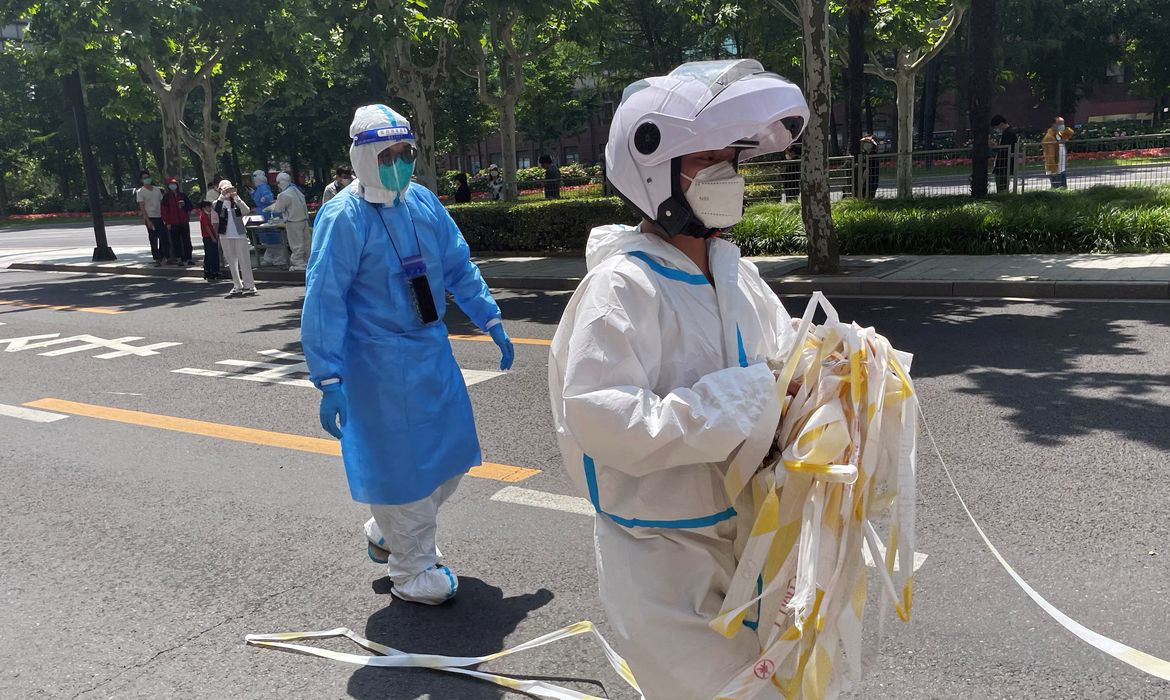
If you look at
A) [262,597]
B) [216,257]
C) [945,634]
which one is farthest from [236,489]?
[216,257]

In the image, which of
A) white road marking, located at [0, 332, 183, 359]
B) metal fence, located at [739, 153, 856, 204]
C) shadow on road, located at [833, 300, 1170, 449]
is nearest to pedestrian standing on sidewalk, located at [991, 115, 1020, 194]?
metal fence, located at [739, 153, 856, 204]

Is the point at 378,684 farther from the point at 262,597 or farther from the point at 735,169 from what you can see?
the point at 735,169

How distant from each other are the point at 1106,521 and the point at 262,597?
146 inches

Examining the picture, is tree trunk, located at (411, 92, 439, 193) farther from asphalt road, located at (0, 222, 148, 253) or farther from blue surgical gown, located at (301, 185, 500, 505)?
blue surgical gown, located at (301, 185, 500, 505)

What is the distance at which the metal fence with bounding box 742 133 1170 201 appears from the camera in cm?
1591

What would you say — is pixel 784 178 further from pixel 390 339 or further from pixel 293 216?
pixel 390 339

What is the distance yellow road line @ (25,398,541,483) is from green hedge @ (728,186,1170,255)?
984cm

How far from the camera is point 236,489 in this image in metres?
5.62

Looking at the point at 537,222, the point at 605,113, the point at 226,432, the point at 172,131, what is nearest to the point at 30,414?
the point at 226,432

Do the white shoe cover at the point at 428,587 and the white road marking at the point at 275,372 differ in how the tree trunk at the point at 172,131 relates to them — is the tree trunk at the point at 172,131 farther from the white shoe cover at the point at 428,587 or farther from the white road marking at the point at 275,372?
the white shoe cover at the point at 428,587

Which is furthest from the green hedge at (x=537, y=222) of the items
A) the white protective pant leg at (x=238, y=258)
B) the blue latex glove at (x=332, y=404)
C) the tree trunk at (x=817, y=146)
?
the blue latex glove at (x=332, y=404)

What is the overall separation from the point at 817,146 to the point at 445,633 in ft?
32.8

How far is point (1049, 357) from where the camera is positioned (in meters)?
7.61

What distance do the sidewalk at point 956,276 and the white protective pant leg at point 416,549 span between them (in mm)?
8524
